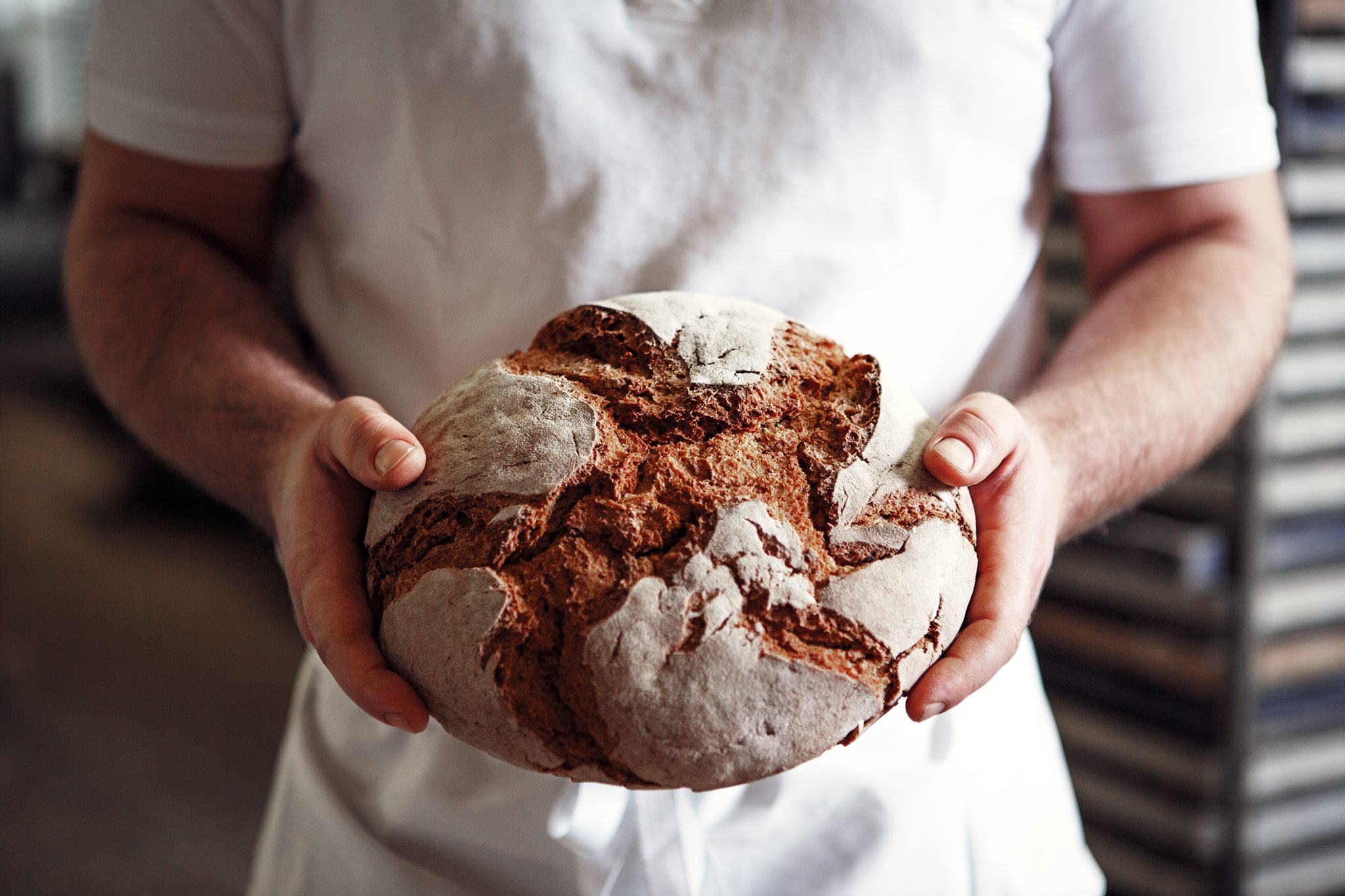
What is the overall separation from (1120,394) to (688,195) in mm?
526

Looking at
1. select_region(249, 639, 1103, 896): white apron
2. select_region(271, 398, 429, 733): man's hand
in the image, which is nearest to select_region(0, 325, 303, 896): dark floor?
select_region(249, 639, 1103, 896): white apron

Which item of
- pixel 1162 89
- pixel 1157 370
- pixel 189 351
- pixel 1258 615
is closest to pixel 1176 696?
pixel 1258 615

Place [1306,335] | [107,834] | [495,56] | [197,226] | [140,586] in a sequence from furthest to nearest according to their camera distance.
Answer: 1. [140,586]
2. [107,834]
3. [1306,335]
4. [197,226]
5. [495,56]

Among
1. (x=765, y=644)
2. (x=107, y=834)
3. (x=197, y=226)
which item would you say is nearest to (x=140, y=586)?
(x=107, y=834)

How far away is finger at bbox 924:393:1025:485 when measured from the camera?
90cm

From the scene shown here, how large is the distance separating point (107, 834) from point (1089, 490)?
11.0ft

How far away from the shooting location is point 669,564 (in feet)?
2.86

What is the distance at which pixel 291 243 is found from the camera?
1400 millimetres

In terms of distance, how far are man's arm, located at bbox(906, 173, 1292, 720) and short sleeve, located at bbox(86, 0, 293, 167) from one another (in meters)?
0.89

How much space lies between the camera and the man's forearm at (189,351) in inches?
45.6

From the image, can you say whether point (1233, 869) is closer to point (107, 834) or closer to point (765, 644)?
point (765, 644)

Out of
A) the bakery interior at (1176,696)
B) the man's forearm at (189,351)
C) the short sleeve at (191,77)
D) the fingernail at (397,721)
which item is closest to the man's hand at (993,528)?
the fingernail at (397,721)

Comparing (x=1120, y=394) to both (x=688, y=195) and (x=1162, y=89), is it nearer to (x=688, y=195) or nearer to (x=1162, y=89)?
(x=1162, y=89)

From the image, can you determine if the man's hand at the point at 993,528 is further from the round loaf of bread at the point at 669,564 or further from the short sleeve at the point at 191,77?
the short sleeve at the point at 191,77
